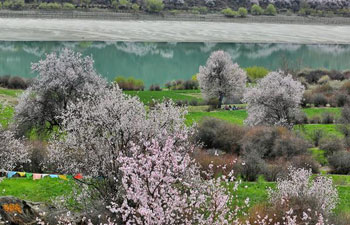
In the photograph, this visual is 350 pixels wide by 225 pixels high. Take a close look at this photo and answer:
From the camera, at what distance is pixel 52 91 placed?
78.8 feet

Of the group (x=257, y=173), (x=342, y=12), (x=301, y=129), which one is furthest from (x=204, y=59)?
(x=342, y=12)

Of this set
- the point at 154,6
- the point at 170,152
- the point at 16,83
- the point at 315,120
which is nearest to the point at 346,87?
the point at 315,120

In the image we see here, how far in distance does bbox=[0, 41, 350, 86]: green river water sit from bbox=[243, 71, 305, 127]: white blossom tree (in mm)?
22922

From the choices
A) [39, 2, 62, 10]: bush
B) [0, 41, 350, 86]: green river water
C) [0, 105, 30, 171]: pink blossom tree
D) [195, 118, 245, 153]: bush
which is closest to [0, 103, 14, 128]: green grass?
[0, 105, 30, 171]: pink blossom tree

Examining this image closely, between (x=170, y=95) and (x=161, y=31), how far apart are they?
40.7 m

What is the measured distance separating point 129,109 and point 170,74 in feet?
141

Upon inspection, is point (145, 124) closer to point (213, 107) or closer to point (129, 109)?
point (129, 109)

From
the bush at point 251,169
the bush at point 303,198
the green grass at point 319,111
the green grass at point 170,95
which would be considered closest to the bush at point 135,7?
the green grass at point 170,95

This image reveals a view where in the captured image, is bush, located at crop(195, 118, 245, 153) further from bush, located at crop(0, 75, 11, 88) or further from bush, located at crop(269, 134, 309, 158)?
bush, located at crop(0, 75, 11, 88)

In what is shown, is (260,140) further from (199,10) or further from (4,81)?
(199,10)

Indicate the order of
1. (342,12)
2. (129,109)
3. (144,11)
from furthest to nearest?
(342,12) < (144,11) < (129,109)

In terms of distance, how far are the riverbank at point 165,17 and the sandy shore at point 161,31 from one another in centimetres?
334

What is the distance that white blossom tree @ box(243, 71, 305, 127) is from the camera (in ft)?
96.3

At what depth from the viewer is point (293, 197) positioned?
13.4 metres
